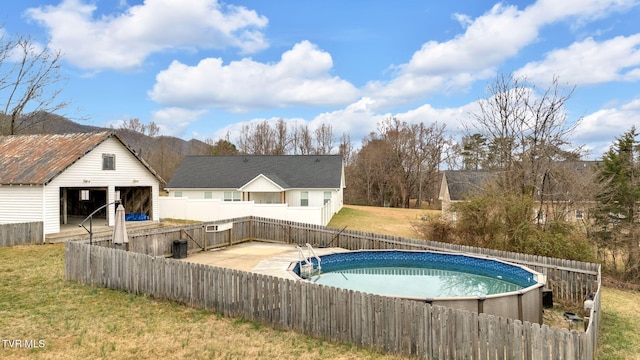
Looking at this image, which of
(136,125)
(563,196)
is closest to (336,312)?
(563,196)

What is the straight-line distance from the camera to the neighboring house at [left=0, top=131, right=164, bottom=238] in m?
19.8

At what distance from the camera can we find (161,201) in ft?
101

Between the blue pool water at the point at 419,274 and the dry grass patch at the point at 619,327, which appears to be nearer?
the dry grass patch at the point at 619,327

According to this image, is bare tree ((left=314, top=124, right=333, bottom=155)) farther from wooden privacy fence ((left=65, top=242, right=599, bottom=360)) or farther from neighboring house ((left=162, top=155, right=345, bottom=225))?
wooden privacy fence ((left=65, top=242, right=599, bottom=360))

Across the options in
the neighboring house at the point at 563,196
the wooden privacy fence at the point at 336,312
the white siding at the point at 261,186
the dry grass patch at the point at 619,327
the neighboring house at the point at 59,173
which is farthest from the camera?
the white siding at the point at 261,186

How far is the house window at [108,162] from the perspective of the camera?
74.9ft

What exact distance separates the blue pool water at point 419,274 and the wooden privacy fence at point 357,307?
558mm

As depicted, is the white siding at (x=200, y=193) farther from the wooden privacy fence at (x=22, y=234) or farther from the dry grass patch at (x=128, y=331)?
the dry grass patch at (x=128, y=331)

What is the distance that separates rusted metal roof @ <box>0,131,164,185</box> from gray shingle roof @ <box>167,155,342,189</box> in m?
11.1

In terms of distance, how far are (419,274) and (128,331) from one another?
414 inches

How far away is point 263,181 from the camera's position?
32.7 m

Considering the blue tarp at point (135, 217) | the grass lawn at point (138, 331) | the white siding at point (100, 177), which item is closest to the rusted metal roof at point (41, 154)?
the white siding at point (100, 177)

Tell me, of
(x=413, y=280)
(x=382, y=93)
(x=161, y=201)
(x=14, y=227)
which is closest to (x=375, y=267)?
(x=413, y=280)

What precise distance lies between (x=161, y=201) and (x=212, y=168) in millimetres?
7534
